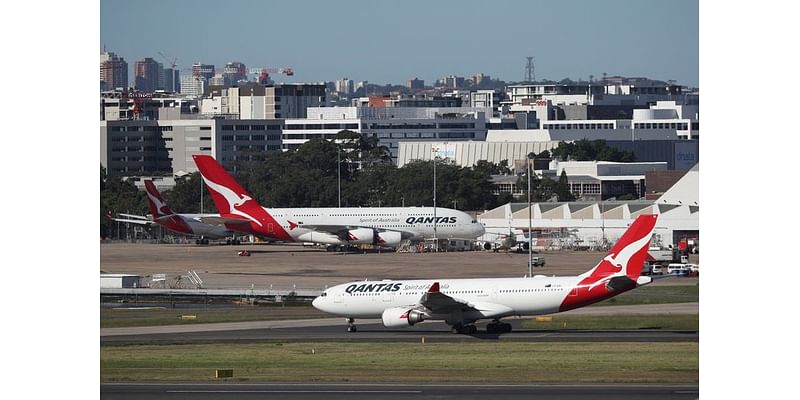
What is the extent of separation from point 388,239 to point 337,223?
536cm

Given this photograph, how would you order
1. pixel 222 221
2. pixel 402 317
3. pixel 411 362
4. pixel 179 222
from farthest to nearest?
1. pixel 179 222
2. pixel 222 221
3. pixel 402 317
4. pixel 411 362

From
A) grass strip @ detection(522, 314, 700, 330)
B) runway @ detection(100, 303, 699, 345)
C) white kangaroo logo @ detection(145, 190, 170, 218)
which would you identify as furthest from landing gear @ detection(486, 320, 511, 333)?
white kangaroo logo @ detection(145, 190, 170, 218)

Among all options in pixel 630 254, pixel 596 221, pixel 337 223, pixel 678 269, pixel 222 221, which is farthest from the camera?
pixel 337 223

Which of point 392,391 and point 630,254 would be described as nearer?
point 392,391

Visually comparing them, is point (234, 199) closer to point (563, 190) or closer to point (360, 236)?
point (360, 236)

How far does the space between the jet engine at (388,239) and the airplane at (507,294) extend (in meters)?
60.9

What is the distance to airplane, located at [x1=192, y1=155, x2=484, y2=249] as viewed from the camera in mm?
124750

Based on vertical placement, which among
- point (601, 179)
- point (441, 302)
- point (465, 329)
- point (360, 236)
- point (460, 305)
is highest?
point (601, 179)

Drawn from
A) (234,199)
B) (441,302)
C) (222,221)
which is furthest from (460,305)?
(222,221)

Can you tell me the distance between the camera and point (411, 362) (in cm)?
4931

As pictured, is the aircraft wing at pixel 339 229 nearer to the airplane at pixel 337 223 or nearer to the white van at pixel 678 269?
A: the airplane at pixel 337 223

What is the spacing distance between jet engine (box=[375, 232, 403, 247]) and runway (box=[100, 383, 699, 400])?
80669 mm

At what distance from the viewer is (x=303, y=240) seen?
419ft
